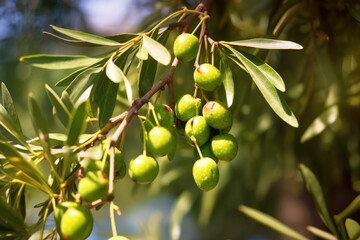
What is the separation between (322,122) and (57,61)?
54 cm

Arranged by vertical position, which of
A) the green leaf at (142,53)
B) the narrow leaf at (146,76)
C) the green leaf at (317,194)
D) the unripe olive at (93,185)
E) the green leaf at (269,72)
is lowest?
the green leaf at (317,194)

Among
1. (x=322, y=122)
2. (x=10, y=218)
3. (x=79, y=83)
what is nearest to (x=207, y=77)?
(x=79, y=83)

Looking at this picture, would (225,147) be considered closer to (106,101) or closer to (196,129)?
(196,129)

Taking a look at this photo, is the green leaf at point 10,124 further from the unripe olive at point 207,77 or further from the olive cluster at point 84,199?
the unripe olive at point 207,77

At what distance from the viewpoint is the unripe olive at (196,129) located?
65 centimetres

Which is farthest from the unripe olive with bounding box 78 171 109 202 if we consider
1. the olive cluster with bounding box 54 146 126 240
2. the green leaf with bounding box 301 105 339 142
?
the green leaf with bounding box 301 105 339 142

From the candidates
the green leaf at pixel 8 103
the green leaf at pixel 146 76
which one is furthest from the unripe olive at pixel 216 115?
the green leaf at pixel 8 103

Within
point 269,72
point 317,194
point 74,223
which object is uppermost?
point 269,72

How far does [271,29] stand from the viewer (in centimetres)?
92

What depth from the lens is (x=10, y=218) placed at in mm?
638

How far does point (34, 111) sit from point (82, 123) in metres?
0.05

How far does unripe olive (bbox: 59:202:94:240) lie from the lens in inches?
21.8

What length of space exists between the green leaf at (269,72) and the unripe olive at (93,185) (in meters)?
0.24

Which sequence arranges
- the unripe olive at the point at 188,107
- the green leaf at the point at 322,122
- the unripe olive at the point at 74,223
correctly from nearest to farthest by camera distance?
the unripe olive at the point at 74,223, the unripe olive at the point at 188,107, the green leaf at the point at 322,122
